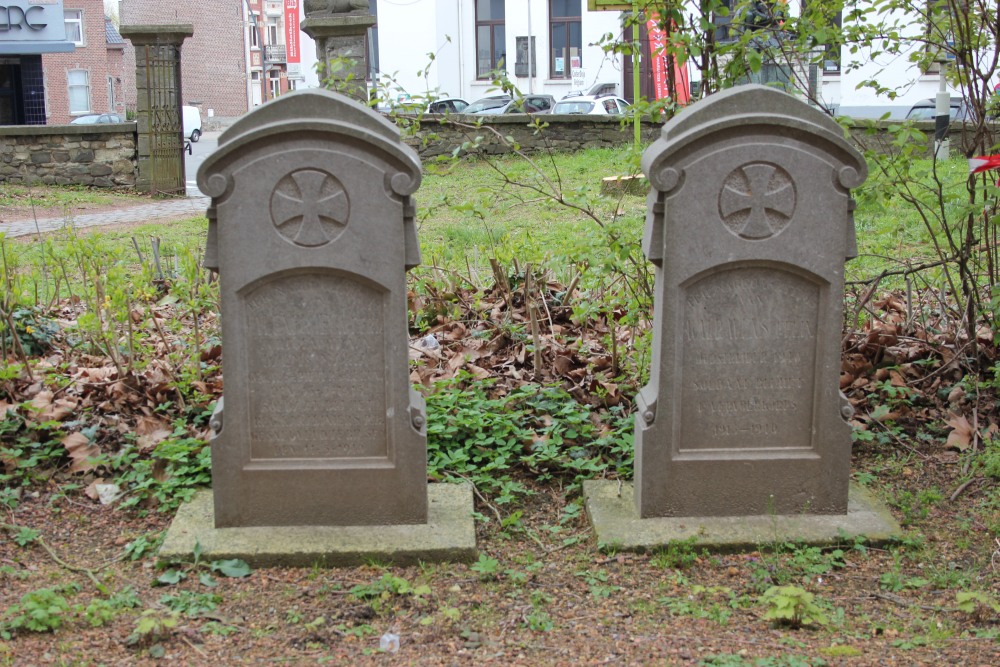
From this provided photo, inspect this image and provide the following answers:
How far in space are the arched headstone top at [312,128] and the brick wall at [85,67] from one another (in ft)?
151

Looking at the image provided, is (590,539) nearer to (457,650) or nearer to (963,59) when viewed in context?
(457,650)

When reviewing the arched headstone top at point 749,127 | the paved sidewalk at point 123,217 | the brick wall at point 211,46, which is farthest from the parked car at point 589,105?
A: the brick wall at point 211,46

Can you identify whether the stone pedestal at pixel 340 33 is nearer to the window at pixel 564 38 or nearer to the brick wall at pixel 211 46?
the window at pixel 564 38

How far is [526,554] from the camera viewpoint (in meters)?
3.86

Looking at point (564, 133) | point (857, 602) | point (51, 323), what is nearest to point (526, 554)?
point (857, 602)

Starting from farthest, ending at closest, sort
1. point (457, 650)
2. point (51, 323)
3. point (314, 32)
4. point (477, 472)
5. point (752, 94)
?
point (314, 32), point (51, 323), point (477, 472), point (752, 94), point (457, 650)

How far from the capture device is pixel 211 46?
60.5 metres

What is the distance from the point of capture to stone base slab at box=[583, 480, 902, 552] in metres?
3.79

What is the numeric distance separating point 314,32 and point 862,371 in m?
10.8

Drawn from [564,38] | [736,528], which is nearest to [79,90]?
[564,38]

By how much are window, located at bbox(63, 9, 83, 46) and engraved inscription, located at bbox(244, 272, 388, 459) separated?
47784 millimetres

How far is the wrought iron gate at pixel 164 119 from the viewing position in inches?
692

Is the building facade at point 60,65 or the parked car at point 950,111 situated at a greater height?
the building facade at point 60,65

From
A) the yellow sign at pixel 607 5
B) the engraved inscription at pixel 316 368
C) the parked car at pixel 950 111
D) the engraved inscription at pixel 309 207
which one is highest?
the yellow sign at pixel 607 5
